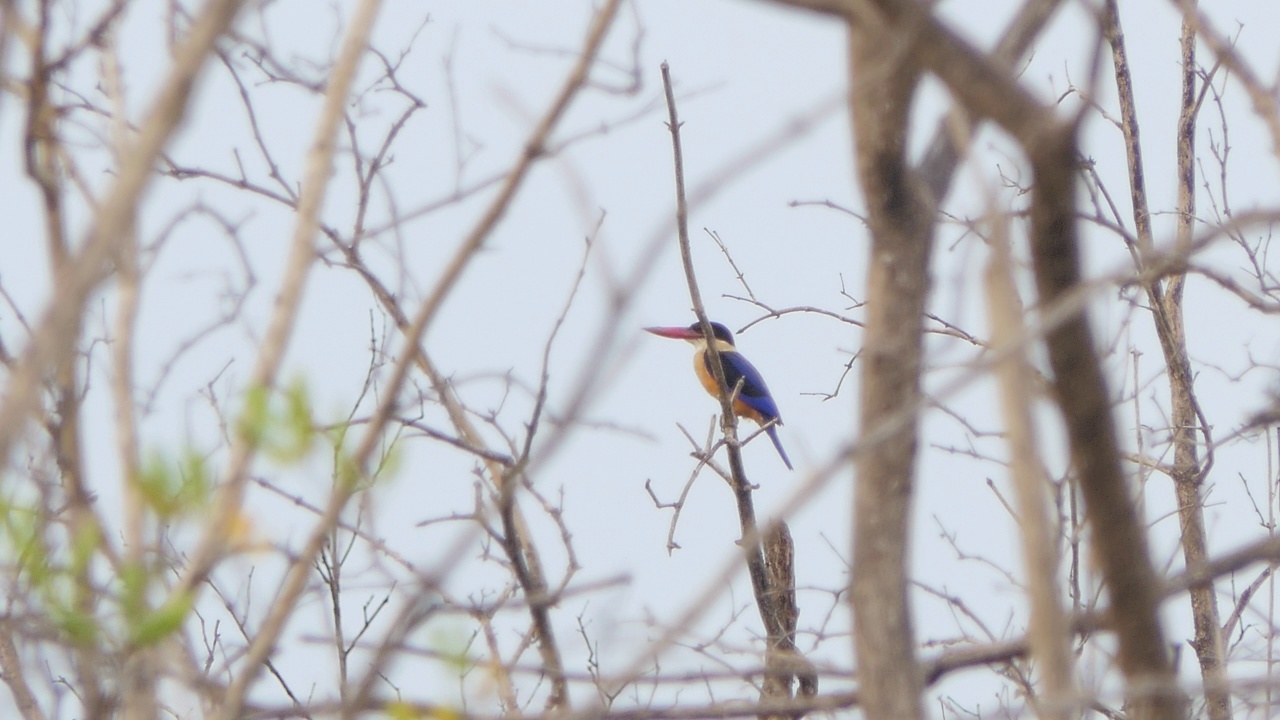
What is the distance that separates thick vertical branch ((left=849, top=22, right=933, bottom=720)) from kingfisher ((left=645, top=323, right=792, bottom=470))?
761 cm

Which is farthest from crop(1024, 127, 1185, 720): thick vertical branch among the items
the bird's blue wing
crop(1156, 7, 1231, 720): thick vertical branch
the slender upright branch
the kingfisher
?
the bird's blue wing

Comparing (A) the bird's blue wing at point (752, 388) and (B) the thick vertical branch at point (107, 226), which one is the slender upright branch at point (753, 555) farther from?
(A) the bird's blue wing at point (752, 388)

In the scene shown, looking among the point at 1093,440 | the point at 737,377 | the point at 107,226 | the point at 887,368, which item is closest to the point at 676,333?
the point at 737,377

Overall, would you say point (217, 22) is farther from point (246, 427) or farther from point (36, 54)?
point (36, 54)

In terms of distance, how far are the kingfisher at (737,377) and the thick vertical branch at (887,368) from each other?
761cm

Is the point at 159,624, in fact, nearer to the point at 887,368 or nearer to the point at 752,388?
the point at 887,368

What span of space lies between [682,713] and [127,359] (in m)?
1.29

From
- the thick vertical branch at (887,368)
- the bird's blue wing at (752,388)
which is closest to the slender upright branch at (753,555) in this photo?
the thick vertical branch at (887,368)

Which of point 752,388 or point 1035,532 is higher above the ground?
point 752,388

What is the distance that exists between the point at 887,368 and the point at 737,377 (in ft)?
26.6

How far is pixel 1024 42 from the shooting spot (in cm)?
176

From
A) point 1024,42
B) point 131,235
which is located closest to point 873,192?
point 1024,42

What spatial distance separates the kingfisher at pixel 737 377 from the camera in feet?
31.8

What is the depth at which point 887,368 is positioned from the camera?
1.69 m
